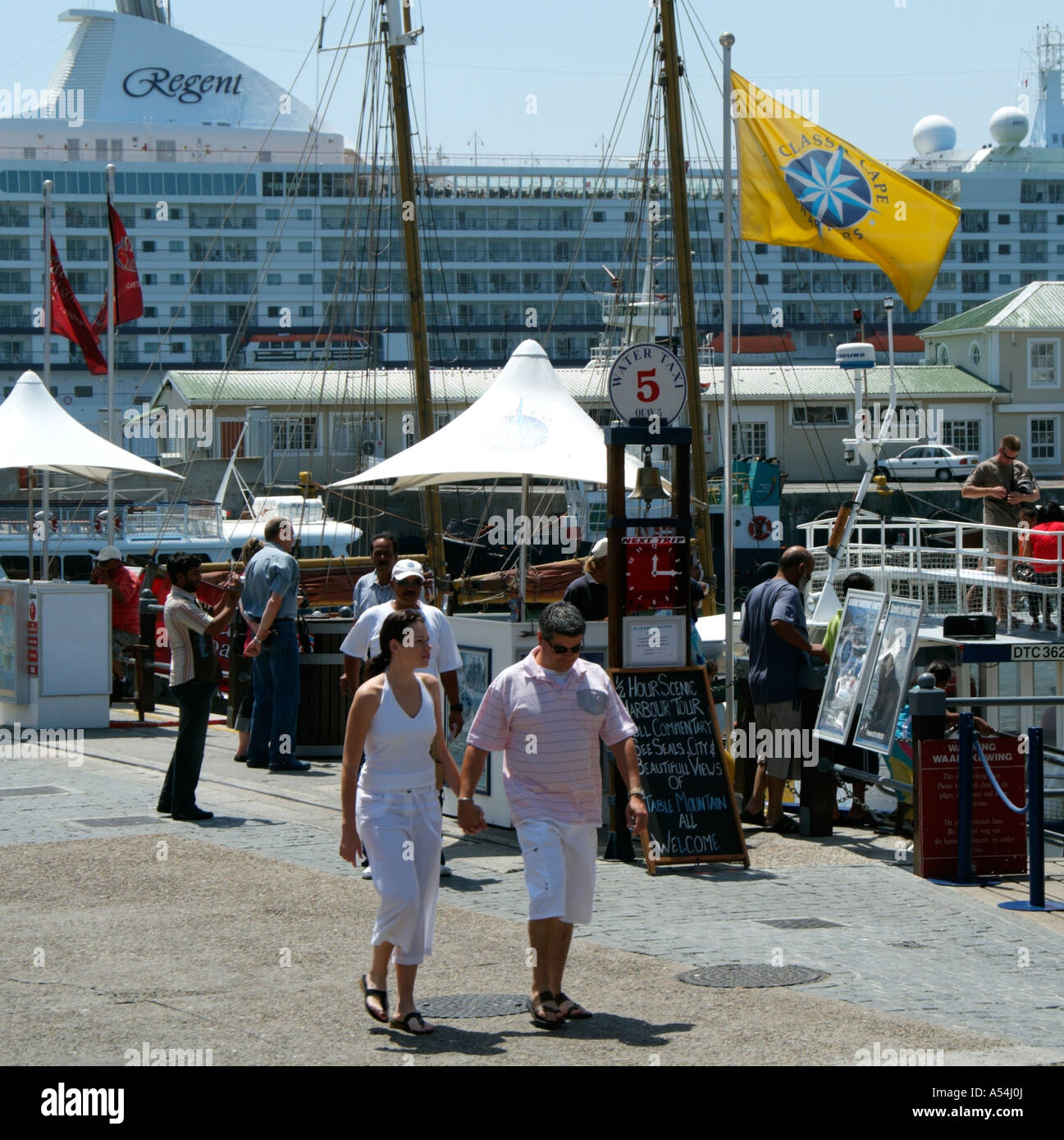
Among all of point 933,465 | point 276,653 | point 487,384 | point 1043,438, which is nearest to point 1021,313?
point 1043,438

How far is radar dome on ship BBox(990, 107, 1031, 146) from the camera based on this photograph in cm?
10462

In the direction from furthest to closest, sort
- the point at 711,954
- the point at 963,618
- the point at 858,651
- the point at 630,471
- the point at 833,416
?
the point at 833,416 → the point at 630,471 → the point at 963,618 → the point at 858,651 → the point at 711,954

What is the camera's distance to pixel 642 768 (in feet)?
31.4

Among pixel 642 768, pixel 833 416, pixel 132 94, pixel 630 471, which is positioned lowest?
pixel 642 768

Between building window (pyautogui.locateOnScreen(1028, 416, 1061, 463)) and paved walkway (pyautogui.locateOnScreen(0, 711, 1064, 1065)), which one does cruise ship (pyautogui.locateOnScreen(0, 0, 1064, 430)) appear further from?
paved walkway (pyautogui.locateOnScreen(0, 711, 1064, 1065))

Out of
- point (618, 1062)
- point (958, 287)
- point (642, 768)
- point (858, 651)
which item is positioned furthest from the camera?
point (958, 287)

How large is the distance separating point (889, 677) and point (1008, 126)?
10297 cm

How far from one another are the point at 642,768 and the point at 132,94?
351ft

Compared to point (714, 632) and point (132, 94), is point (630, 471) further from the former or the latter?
point (132, 94)

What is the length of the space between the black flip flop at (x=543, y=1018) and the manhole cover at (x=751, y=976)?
0.89m

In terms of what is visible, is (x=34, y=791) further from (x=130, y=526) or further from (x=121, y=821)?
(x=130, y=526)

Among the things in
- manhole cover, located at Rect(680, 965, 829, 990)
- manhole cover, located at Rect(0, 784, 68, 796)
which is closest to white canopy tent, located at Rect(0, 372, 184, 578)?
manhole cover, located at Rect(0, 784, 68, 796)

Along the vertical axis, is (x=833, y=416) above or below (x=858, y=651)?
above

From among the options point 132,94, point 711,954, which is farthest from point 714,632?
point 132,94
